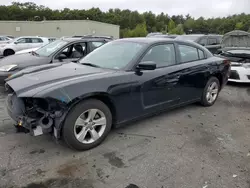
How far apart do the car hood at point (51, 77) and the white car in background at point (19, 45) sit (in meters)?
11.2

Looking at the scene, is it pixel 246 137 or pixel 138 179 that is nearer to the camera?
pixel 138 179

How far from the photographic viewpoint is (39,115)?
2.85 meters

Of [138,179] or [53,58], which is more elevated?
[53,58]

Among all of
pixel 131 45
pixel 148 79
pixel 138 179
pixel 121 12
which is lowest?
pixel 138 179

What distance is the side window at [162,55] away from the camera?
3.71 m

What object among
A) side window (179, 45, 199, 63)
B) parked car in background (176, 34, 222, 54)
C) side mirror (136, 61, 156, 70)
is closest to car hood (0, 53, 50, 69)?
side mirror (136, 61, 156, 70)

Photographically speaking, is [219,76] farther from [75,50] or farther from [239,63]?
[75,50]

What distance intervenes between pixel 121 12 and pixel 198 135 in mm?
88755

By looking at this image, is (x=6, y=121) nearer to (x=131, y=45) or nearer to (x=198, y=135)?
(x=131, y=45)

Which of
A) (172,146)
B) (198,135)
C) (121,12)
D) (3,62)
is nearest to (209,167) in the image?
(172,146)

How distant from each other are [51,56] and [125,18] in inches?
3109

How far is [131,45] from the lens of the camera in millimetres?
3891

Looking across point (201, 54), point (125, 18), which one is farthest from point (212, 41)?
point (125, 18)

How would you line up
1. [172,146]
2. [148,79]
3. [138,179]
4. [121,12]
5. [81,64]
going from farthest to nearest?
[121,12] < [81,64] < [148,79] < [172,146] < [138,179]
